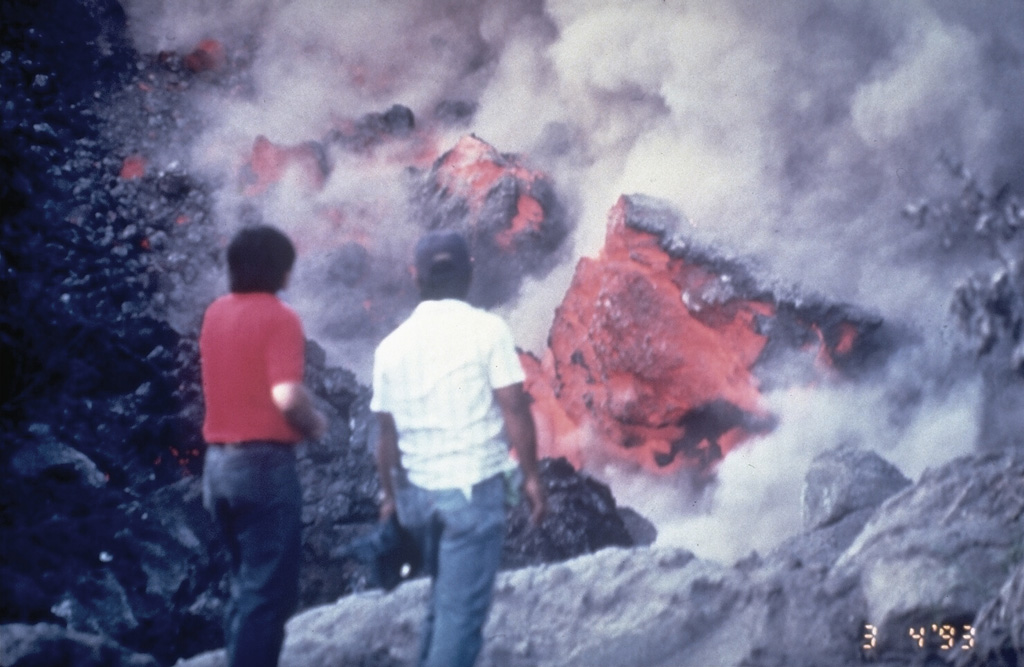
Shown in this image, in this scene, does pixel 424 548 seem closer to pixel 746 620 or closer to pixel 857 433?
pixel 746 620

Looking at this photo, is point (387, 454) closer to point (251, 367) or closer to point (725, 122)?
point (251, 367)

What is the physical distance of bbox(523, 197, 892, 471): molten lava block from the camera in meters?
5.46

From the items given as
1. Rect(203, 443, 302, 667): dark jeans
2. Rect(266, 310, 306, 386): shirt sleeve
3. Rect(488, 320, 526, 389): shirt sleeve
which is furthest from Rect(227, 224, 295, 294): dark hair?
Rect(488, 320, 526, 389): shirt sleeve

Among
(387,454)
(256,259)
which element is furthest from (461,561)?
(256,259)

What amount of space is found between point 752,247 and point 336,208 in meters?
4.09

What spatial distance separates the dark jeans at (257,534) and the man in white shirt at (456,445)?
13.5 inches

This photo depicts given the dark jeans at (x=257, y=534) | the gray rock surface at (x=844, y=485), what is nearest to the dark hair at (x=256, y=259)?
the dark jeans at (x=257, y=534)

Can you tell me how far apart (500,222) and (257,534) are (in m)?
5.00

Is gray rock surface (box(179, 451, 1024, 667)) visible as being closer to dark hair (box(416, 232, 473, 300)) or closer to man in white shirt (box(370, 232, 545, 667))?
man in white shirt (box(370, 232, 545, 667))

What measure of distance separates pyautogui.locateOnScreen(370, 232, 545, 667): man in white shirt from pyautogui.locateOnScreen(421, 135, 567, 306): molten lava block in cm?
455

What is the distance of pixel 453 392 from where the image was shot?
211cm

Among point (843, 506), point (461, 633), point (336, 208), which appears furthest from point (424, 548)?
point (336, 208)
